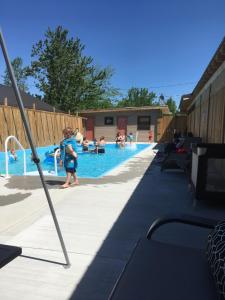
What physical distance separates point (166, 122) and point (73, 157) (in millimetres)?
18234

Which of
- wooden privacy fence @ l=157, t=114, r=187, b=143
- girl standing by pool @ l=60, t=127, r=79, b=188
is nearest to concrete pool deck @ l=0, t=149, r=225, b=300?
girl standing by pool @ l=60, t=127, r=79, b=188

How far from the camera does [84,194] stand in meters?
5.45

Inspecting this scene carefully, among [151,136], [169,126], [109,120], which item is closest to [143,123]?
[151,136]

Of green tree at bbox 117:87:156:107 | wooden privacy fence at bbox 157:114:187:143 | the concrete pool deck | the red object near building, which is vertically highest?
green tree at bbox 117:87:156:107

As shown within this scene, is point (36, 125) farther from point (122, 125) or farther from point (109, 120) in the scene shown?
point (122, 125)

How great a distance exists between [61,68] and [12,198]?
101 ft

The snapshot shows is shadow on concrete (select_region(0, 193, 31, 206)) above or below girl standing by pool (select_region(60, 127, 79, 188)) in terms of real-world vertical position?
below

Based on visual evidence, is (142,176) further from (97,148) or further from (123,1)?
(123,1)

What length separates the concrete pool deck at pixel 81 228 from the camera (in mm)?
2414

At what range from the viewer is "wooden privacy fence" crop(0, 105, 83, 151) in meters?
14.0

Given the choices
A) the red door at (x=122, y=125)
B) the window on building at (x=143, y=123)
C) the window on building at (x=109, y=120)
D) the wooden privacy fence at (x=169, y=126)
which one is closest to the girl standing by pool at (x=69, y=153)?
the wooden privacy fence at (x=169, y=126)

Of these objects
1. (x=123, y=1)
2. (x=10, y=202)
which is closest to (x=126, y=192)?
(x=10, y=202)

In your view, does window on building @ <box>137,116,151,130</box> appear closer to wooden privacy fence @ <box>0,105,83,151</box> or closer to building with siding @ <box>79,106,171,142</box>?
building with siding @ <box>79,106,171,142</box>

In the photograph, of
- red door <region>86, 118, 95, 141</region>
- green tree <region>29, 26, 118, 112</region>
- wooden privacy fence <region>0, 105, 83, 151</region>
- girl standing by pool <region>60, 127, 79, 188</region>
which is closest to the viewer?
girl standing by pool <region>60, 127, 79, 188</region>
